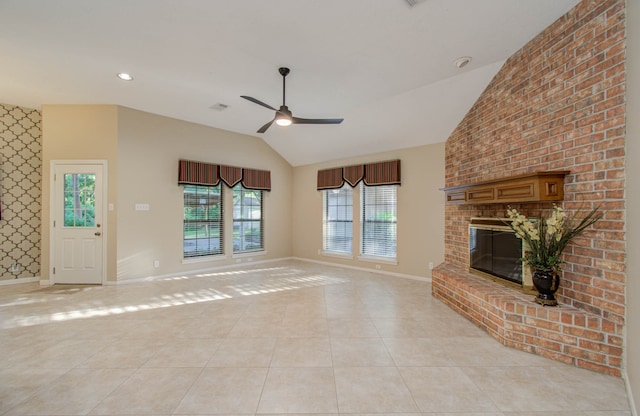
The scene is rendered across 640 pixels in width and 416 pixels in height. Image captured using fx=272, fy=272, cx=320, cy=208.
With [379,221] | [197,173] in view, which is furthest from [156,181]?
[379,221]

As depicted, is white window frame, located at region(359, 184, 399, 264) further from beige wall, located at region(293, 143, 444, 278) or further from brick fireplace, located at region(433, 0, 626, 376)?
brick fireplace, located at region(433, 0, 626, 376)

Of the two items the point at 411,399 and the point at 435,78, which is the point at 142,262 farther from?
the point at 435,78

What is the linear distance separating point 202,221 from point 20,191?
3.11m

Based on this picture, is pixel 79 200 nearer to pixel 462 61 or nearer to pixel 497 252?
pixel 462 61

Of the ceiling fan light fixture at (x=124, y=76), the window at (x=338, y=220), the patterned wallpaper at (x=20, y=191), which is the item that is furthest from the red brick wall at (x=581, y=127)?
the patterned wallpaper at (x=20, y=191)

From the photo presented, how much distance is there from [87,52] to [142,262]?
3480mm

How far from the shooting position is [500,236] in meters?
A: 3.38

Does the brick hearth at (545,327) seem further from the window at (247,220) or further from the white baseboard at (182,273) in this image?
the window at (247,220)

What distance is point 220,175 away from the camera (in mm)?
6082

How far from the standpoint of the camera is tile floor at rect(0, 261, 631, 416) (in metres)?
1.87

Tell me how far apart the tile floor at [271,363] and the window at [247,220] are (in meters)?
2.66

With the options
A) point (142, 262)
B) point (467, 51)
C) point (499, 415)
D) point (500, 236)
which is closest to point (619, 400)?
point (499, 415)

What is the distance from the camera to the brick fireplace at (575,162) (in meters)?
2.17

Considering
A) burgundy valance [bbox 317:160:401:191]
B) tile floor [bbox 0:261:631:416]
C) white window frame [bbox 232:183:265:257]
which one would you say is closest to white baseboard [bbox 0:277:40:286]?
tile floor [bbox 0:261:631:416]
